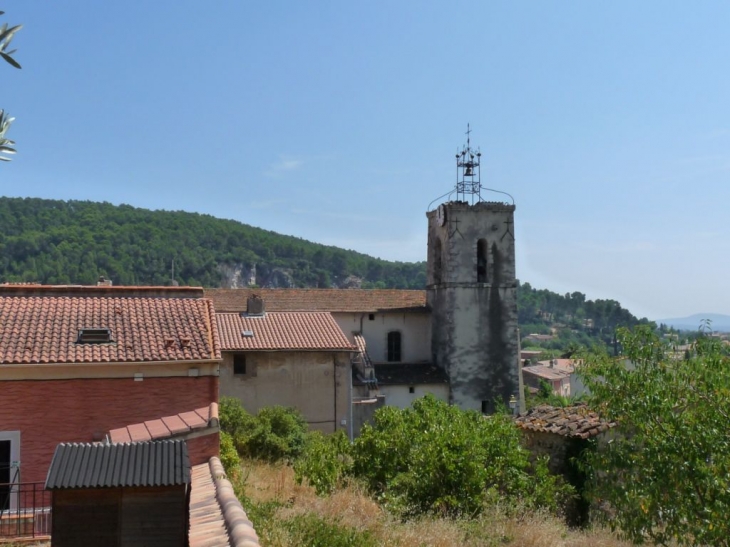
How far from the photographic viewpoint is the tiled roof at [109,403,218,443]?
414 inches

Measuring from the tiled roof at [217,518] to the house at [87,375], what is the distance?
2.59 m

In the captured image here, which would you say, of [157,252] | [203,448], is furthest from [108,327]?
[157,252]

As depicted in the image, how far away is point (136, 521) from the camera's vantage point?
5.40 metres

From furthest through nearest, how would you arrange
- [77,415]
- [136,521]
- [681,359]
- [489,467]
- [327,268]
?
1. [327,268]
2. [77,415]
3. [489,467]
4. [681,359]
5. [136,521]

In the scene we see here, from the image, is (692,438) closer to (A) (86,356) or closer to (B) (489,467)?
(B) (489,467)

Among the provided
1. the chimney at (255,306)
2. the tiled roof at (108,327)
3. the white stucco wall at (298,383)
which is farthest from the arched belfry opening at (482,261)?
the tiled roof at (108,327)

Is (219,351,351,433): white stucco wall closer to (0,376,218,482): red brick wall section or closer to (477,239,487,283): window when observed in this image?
(477,239,487,283): window

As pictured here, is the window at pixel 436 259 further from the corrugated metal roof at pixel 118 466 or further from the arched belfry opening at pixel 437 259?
the corrugated metal roof at pixel 118 466

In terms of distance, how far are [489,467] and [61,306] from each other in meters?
9.29

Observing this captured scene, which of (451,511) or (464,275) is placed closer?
(451,511)

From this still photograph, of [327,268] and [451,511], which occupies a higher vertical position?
[327,268]

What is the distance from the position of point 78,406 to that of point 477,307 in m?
24.2

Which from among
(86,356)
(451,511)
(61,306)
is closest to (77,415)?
(86,356)

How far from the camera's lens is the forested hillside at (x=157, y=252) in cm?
7975
